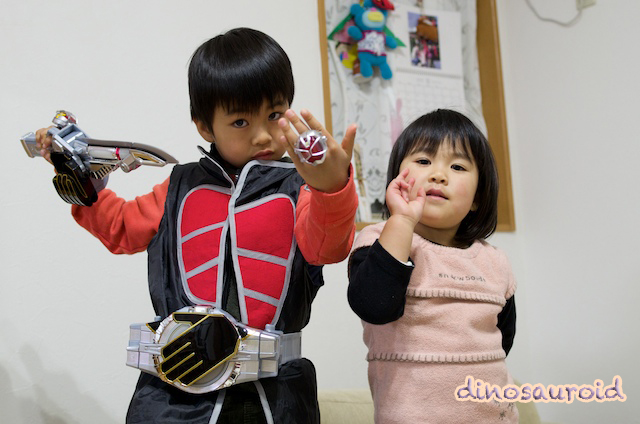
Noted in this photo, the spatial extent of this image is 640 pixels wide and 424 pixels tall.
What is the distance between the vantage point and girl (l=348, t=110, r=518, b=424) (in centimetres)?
87

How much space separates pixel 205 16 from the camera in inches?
63.9

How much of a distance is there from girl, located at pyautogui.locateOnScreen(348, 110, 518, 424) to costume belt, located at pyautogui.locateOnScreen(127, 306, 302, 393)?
0.16m

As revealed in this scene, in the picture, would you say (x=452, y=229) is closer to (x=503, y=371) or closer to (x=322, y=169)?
(x=503, y=371)

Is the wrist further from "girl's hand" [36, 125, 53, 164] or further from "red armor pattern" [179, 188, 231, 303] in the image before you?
"girl's hand" [36, 125, 53, 164]

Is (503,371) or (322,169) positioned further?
(503,371)

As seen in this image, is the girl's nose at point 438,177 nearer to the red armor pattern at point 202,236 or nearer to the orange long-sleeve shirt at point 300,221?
the orange long-sleeve shirt at point 300,221

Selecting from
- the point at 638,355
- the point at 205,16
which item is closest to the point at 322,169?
the point at 205,16

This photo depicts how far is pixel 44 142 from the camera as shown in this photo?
0.88m

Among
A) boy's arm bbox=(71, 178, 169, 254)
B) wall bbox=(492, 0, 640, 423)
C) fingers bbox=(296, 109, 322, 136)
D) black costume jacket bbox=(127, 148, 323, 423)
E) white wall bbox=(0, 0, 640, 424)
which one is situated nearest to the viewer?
fingers bbox=(296, 109, 322, 136)

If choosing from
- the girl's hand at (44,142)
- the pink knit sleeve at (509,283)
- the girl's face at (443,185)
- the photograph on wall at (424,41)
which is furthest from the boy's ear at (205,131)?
the photograph on wall at (424,41)

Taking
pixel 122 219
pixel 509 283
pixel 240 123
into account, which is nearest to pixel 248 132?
pixel 240 123

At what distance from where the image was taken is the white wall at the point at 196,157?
131 centimetres

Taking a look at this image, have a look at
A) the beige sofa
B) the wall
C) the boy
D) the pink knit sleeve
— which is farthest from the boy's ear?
the wall

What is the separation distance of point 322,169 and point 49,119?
0.90 m
